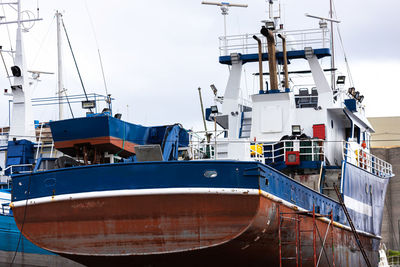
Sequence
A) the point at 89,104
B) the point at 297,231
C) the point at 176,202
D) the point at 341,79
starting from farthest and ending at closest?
the point at 341,79
the point at 89,104
the point at 297,231
the point at 176,202

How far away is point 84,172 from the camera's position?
16469mm

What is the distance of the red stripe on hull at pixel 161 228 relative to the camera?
16.1 m

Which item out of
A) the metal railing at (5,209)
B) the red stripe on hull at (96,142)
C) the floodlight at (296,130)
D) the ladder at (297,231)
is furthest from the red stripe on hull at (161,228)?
the metal railing at (5,209)

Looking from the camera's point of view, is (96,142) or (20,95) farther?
(20,95)

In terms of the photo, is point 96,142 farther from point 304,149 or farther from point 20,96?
point 20,96

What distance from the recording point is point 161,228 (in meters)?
16.2

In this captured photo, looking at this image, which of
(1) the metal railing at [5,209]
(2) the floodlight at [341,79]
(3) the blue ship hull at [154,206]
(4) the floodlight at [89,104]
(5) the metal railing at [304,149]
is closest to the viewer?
(3) the blue ship hull at [154,206]

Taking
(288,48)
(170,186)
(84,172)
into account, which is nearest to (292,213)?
(170,186)

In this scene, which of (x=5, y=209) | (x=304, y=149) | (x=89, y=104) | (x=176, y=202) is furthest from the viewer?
(x=5, y=209)

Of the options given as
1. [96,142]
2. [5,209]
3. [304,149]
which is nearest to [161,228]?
[96,142]

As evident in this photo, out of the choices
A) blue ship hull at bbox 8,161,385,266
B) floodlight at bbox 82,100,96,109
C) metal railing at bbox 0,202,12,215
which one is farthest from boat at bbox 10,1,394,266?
metal railing at bbox 0,202,12,215

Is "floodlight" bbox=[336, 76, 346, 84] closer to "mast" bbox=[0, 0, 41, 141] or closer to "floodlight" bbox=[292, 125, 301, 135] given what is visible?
"floodlight" bbox=[292, 125, 301, 135]

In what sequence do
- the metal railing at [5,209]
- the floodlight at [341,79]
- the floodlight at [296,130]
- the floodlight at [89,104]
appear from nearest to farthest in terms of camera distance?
1. the floodlight at [89,104]
2. the floodlight at [296,130]
3. the metal railing at [5,209]
4. the floodlight at [341,79]

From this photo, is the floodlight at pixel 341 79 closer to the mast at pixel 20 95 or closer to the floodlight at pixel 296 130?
the floodlight at pixel 296 130
